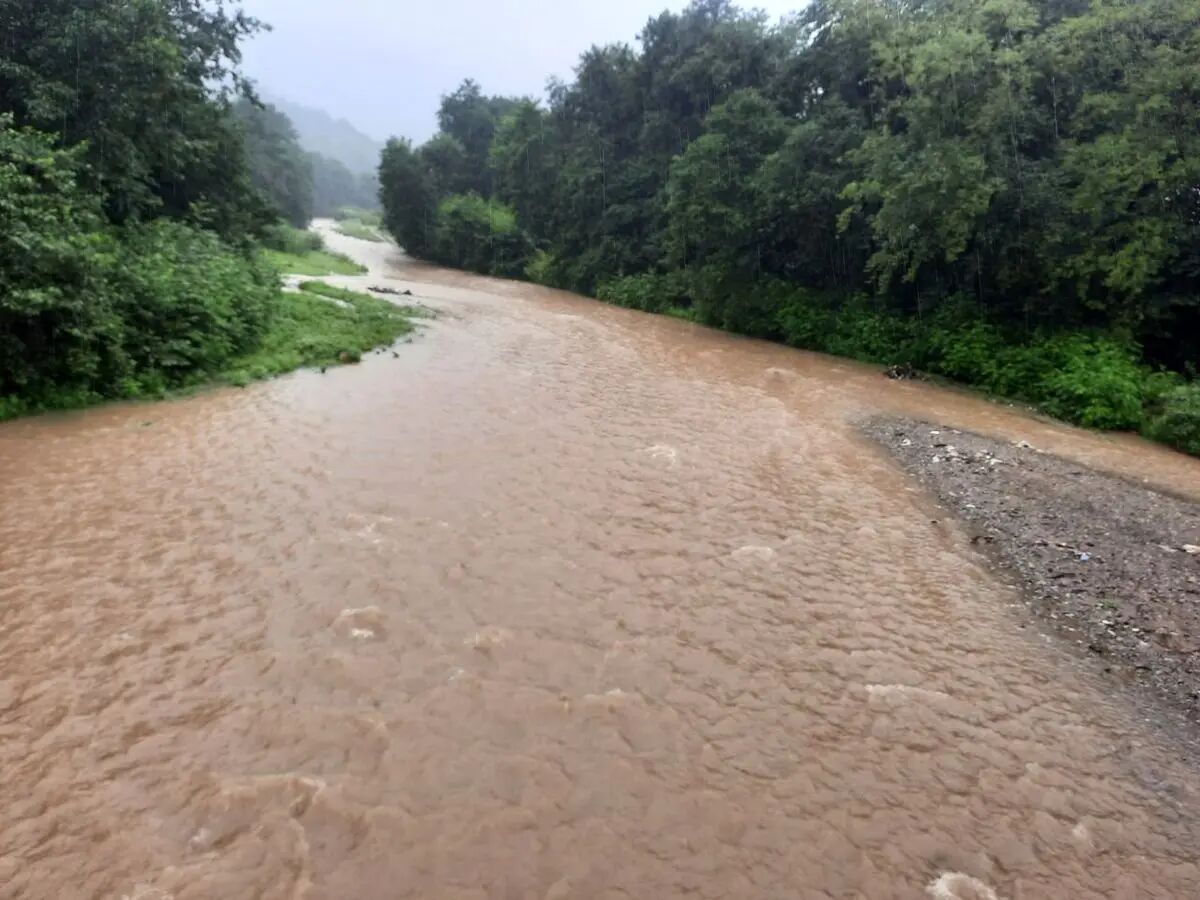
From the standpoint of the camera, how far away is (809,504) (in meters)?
10.8

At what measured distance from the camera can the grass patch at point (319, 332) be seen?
16391 millimetres

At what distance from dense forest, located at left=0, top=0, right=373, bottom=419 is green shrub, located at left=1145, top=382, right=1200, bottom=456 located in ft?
61.9

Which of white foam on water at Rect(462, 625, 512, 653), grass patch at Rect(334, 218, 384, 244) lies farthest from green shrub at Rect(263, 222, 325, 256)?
white foam on water at Rect(462, 625, 512, 653)

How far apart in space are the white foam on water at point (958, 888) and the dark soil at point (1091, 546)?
3.18 metres

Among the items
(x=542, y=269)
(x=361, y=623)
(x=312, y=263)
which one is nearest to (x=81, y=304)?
(x=361, y=623)

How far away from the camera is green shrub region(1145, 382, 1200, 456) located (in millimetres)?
14227

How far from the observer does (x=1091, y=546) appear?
9.38 metres

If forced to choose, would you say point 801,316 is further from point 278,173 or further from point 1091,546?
point 278,173

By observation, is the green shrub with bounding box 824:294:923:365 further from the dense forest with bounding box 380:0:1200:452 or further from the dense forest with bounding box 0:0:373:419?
the dense forest with bounding box 0:0:373:419

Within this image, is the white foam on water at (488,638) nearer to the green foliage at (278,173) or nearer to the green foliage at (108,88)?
the green foliage at (108,88)

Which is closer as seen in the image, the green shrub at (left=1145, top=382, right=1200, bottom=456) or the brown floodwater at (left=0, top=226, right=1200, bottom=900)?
the brown floodwater at (left=0, top=226, right=1200, bottom=900)

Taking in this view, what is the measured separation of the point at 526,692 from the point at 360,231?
269 feet

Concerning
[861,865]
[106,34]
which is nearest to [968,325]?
[861,865]

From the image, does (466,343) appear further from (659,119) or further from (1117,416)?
(659,119)
